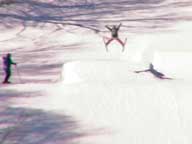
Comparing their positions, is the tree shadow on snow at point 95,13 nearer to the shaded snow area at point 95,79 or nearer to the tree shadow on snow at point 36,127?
the shaded snow area at point 95,79

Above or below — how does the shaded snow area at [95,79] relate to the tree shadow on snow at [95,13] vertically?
below

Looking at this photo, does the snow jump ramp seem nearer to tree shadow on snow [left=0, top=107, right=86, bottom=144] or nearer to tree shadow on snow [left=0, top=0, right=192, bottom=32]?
tree shadow on snow [left=0, top=107, right=86, bottom=144]

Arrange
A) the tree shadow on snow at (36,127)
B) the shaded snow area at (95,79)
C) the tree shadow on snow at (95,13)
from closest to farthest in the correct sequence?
the tree shadow on snow at (36,127)
the shaded snow area at (95,79)
the tree shadow on snow at (95,13)

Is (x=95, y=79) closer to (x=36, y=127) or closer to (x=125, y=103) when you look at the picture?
(x=125, y=103)

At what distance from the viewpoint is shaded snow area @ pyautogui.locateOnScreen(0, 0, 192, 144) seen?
405 inches

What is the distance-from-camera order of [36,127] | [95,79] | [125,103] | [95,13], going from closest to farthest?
[36,127] < [125,103] < [95,79] < [95,13]

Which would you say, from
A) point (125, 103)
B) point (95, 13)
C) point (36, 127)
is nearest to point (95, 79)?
point (125, 103)

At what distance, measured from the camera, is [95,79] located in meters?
14.1

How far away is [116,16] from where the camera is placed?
25.1 m

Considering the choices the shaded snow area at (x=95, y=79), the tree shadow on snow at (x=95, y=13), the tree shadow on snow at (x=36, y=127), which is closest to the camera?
the tree shadow on snow at (x=36, y=127)

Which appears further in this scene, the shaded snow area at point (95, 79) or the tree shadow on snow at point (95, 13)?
the tree shadow on snow at point (95, 13)

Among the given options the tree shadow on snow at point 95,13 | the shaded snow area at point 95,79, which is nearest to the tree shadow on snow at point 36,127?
the shaded snow area at point 95,79

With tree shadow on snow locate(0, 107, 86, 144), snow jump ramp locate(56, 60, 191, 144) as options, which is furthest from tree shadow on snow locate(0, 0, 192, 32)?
tree shadow on snow locate(0, 107, 86, 144)

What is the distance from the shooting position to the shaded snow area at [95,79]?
10289 millimetres
